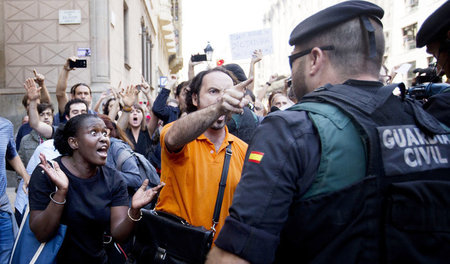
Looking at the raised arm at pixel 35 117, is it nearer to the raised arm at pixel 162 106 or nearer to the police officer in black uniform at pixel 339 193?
the raised arm at pixel 162 106

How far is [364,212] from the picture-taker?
1354 millimetres

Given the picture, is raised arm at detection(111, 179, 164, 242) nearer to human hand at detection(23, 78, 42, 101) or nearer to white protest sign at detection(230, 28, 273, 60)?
human hand at detection(23, 78, 42, 101)

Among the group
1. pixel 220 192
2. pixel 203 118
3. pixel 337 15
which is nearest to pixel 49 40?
pixel 220 192

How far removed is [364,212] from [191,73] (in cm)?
389

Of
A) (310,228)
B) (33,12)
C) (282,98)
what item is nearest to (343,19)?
(310,228)

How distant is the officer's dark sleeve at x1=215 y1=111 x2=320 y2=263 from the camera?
4.34 feet

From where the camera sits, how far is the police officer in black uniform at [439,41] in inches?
72.0

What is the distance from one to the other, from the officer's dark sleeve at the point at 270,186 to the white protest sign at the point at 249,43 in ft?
17.1

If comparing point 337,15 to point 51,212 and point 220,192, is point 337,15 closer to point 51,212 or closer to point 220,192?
point 220,192

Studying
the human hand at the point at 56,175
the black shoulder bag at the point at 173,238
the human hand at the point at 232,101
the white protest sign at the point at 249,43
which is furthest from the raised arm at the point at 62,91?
the human hand at the point at 232,101

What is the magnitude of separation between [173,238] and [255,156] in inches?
37.6

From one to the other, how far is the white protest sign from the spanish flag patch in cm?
522

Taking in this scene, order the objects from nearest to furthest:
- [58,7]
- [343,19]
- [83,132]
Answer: [343,19]
[83,132]
[58,7]

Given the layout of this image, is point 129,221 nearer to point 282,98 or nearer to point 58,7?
point 282,98
